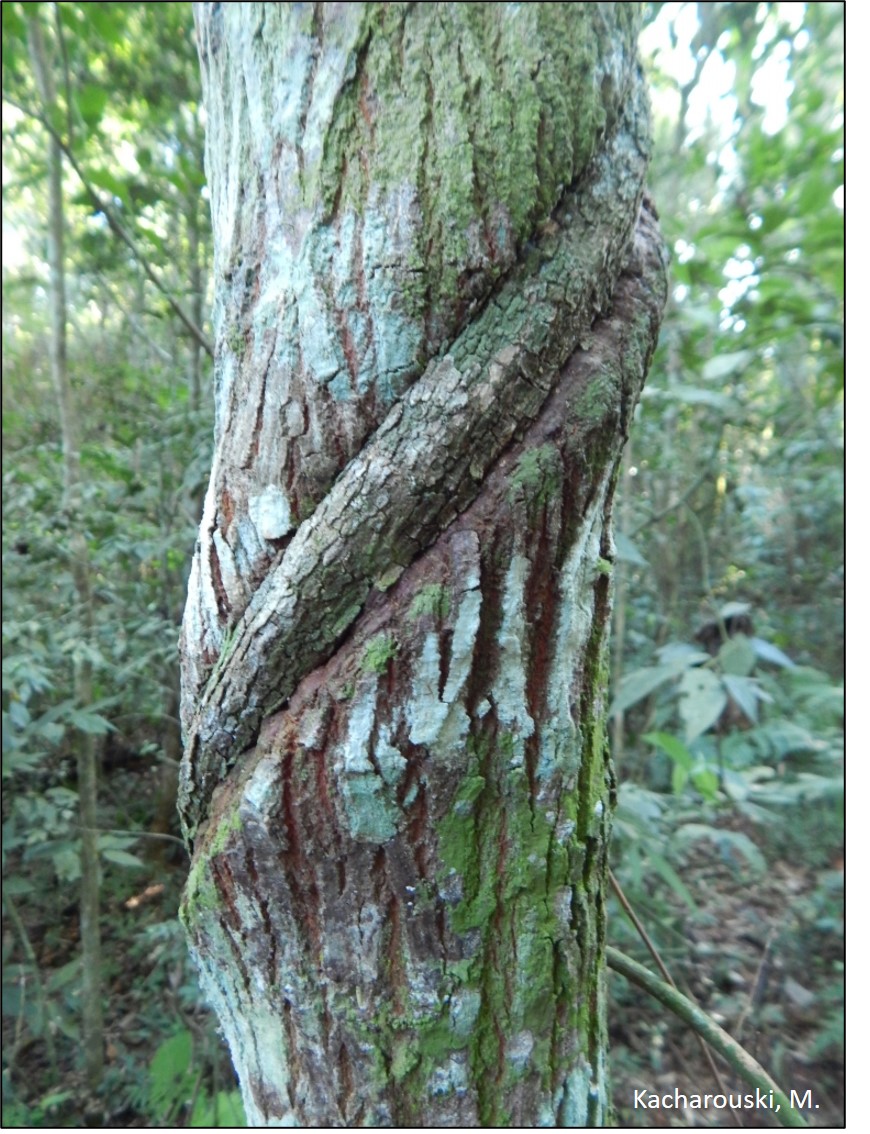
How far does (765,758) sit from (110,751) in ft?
7.68

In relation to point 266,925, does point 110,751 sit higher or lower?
lower

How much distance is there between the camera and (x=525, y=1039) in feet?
1.55

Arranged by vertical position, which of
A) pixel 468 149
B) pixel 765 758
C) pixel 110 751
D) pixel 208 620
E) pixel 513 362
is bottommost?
pixel 110 751

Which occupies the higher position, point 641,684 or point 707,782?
point 641,684

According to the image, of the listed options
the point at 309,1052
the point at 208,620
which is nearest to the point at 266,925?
the point at 309,1052

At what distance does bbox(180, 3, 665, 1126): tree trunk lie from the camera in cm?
41

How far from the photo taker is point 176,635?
1852mm

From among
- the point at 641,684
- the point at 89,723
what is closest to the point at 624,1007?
the point at 641,684

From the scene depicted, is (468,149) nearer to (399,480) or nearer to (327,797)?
(399,480)

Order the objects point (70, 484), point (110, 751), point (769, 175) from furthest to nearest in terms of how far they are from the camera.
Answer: point (110, 751)
point (70, 484)
point (769, 175)

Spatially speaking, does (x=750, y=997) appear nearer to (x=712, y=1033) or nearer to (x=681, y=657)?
(x=681, y=657)

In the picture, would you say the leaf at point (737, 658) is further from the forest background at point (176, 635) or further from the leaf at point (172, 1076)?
the leaf at point (172, 1076)

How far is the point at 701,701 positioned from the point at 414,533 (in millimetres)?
1125

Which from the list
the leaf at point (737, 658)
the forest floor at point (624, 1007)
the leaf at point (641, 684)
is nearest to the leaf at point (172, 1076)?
the forest floor at point (624, 1007)
